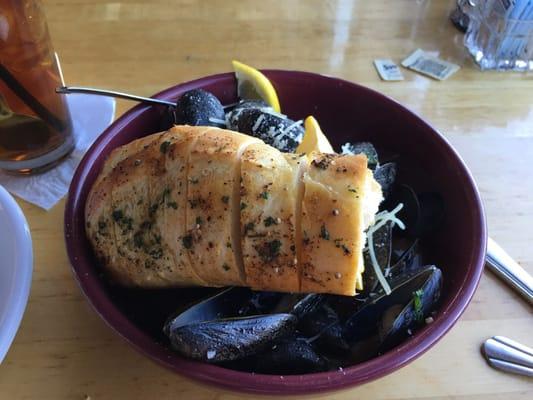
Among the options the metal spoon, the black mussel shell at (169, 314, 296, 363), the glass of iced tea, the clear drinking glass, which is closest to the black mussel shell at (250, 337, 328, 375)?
the black mussel shell at (169, 314, 296, 363)

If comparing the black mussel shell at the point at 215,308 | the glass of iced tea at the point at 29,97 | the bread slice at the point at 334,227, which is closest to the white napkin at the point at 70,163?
the glass of iced tea at the point at 29,97

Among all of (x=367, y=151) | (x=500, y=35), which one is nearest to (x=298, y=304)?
(x=367, y=151)

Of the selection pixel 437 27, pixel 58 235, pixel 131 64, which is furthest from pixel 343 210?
pixel 437 27

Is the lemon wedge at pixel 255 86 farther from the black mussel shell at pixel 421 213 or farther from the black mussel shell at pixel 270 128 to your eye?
the black mussel shell at pixel 421 213

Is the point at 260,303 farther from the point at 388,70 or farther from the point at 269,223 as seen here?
the point at 388,70

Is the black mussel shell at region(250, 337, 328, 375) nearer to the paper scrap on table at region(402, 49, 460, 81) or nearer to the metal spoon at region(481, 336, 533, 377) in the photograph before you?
the metal spoon at region(481, 336, 533, 377)

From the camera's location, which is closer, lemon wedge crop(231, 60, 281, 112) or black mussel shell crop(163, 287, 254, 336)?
black mussel shell crop(163, 287, 254, 336)
